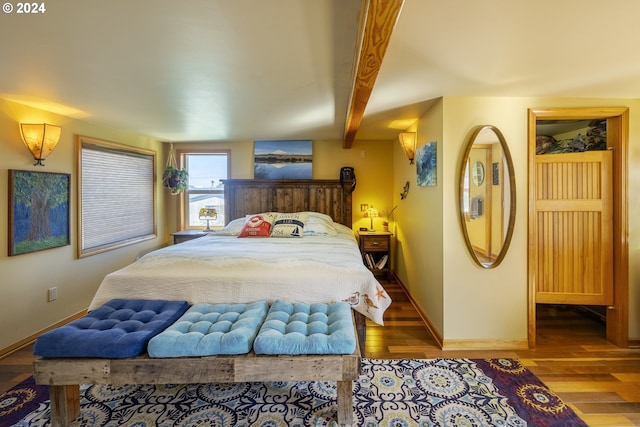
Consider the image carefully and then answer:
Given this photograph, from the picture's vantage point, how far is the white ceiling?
1311 mm

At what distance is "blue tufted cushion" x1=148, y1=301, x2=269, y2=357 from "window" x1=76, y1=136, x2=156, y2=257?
89.4 inches

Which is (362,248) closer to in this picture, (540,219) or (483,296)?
(483,296)

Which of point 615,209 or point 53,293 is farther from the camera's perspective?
point 53,293

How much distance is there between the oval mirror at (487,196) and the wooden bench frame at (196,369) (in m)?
1.62

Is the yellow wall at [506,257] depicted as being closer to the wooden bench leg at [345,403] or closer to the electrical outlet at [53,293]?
the wooden bench leg at [345,403]

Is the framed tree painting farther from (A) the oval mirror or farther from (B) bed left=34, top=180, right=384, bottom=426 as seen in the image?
(A) the oval mirror

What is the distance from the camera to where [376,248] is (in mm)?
4156

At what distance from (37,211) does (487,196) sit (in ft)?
13.2

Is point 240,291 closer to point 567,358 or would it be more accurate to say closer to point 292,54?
point 292,54

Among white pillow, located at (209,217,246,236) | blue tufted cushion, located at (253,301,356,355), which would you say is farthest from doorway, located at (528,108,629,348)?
white pillow, located at (209,217,246,236)

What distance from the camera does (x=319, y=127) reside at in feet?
11.8

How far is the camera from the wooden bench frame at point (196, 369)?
1.50m

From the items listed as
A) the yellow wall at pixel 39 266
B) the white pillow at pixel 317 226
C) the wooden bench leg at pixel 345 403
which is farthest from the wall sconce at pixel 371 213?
the yellow wall at pixel 39 266

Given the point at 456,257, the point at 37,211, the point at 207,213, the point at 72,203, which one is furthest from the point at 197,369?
the point at 207,213
